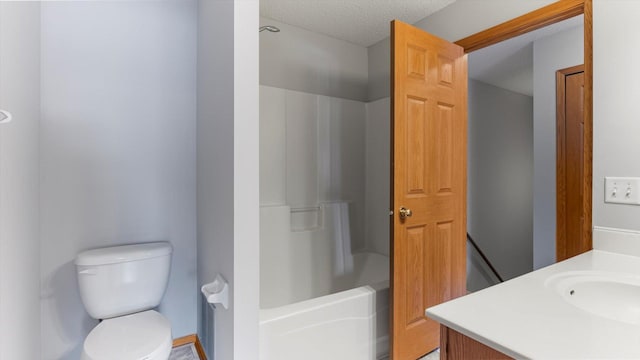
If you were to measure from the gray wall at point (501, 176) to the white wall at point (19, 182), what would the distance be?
11.3 ft

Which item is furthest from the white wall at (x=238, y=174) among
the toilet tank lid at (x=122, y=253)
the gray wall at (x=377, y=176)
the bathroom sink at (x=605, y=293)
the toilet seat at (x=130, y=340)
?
the gray wall at (x=377, y=176)

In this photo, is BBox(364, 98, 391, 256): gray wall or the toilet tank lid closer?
the toilet tank lid

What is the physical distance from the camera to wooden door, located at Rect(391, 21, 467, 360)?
66.6 inches

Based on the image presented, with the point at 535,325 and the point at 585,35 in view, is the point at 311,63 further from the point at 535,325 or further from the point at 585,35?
the point at 535,325

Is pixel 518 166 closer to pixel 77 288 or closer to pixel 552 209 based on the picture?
pixel 552 209

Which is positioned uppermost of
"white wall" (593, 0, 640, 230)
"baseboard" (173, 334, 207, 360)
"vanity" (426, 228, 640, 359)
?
"white wall" (593, 0, 640, 230)

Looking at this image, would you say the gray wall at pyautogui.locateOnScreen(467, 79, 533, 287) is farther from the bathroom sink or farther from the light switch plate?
the bathroom sink

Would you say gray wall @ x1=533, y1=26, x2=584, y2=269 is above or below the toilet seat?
above

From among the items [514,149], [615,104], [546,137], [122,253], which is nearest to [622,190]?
[615,104]

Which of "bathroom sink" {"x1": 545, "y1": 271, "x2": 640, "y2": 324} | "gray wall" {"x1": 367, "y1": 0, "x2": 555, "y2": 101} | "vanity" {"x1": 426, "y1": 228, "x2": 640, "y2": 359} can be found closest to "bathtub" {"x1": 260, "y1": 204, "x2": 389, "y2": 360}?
"vanity" {"x1": 426, "y1": 228, "x2": 640, "y2": 359}

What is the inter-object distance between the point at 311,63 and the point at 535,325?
2426mm

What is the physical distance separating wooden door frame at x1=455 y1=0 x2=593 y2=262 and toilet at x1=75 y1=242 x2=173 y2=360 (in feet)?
6.70

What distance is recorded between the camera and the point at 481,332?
63 cm

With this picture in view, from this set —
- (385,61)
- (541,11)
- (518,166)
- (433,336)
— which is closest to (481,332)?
(433,336)
